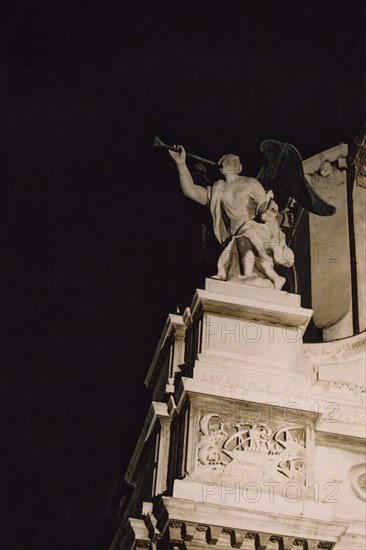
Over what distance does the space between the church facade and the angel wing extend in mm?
2585

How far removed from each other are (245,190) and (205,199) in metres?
0.76

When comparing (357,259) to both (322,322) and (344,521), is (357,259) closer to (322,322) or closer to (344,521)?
(322,322)

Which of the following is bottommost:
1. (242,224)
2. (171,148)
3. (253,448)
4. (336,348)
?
(253,448)

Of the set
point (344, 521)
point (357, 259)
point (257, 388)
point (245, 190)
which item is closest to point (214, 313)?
point (257, 388)

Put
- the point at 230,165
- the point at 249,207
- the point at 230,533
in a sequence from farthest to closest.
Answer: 1. the point at 230,165
2. the point at 249,207
3. the point at 230,533

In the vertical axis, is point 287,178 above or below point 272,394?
above

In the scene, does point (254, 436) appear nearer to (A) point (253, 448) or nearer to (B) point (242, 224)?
(A) point (253, 448)

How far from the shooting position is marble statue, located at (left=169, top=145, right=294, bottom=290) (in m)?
16.1

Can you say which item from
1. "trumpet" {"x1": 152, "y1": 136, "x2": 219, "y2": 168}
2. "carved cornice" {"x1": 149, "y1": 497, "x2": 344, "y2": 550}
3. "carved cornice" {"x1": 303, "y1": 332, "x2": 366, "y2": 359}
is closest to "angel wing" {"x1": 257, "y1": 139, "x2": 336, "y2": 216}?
"trumpet" {"x1": 152, "y1": 136, "x2": 219, "y2": 168}

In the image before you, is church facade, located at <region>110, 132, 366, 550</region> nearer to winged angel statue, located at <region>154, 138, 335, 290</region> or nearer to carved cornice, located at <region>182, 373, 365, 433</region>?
carved cornice, located at <region>182, 373, 365, 433</region>

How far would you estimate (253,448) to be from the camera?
1407cm

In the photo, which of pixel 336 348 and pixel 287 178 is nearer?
pixel 336 348

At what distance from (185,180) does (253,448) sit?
5.13 m

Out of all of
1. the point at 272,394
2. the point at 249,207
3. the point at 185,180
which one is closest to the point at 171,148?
the point at 185,180
